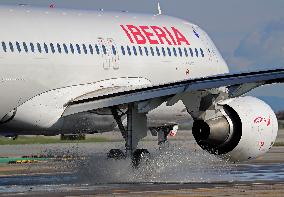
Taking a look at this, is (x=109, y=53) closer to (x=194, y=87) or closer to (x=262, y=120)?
(x=262, y=120)

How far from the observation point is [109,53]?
3291cm

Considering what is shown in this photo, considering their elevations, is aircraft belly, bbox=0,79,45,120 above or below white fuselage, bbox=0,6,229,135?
below

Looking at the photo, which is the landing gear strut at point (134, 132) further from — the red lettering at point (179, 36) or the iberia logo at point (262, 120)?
the red lettering at point (179, 36)

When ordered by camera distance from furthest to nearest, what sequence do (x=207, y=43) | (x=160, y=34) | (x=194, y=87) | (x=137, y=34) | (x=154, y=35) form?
1. (x=207, y=43)
2. (x=160, y=34)
3. (x=154, y=35)
4. (x=137, y=34)
5. (x=194, y=87)

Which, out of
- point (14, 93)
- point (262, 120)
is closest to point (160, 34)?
point (262, 120)

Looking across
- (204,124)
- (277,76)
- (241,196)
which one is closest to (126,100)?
(204,124)

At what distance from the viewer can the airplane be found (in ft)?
95.6

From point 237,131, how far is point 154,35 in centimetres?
654

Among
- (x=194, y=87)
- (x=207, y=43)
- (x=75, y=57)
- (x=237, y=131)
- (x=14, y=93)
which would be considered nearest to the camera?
(x=194, y=87)

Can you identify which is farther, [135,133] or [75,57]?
[75,57]

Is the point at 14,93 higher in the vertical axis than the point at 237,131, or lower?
higher

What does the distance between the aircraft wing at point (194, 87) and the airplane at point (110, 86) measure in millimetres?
27

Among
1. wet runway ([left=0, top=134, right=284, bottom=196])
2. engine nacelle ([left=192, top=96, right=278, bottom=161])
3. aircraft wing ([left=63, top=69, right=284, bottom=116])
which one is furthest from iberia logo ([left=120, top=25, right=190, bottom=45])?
engine nacelle ([left=192, top=96, right=278, bottom=161])

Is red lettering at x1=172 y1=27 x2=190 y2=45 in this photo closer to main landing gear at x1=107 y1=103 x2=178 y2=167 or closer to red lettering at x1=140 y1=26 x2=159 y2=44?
red lettering at x1=140 y1=26 x2=159 y2=44
